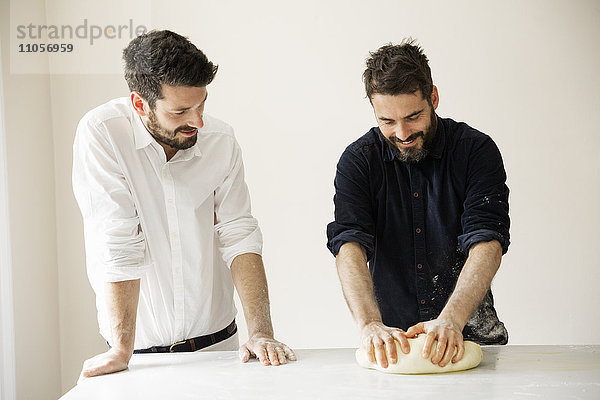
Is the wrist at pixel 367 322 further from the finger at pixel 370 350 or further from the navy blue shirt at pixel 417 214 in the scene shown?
the navy blue shirt at pixel 417 214

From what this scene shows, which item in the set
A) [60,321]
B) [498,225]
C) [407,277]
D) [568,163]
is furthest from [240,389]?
[568,163]

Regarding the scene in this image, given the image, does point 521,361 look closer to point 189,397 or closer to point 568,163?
point 189,397

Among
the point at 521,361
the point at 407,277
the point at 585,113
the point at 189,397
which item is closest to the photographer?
the point at 189,397

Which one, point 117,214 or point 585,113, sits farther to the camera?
point 585,113

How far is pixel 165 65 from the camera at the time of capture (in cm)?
159

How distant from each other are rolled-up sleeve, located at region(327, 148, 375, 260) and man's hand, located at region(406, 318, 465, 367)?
1.00ft

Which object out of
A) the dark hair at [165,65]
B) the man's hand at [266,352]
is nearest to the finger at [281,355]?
the man's hand at [266,352]

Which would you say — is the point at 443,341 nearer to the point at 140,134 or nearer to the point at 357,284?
the point at 357,284

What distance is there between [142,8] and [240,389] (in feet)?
A: 6.86

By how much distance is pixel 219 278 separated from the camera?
6.13 feet

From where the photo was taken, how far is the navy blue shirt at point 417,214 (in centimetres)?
173

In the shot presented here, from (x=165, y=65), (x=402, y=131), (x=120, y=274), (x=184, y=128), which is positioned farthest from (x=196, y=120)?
(x=402, y=131)

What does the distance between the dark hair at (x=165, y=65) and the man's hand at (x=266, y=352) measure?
0.64 metres

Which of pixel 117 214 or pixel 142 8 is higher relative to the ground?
pixel 142 8
